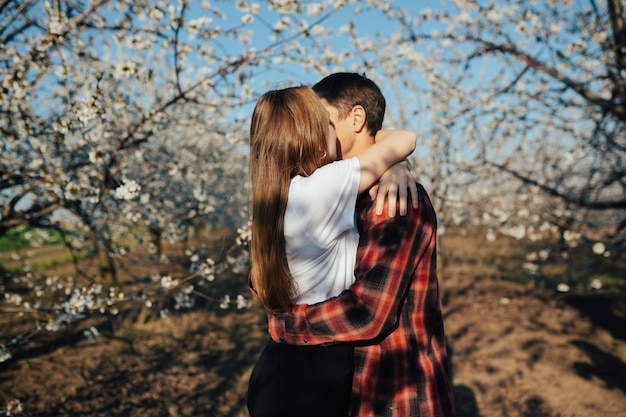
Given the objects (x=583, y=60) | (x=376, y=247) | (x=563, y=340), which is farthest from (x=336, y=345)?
(x=563, y=340)

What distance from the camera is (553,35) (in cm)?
465

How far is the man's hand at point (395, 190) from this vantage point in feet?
3.97

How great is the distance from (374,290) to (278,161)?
484mm

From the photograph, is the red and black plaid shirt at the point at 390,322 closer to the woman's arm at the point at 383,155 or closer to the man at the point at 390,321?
the man at the point at 390,321

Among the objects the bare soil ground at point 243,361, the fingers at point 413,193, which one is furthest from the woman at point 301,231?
Result: the bare soil ground at point 243,361

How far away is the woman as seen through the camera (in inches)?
48.5

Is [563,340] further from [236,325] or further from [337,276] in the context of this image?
[337,276]

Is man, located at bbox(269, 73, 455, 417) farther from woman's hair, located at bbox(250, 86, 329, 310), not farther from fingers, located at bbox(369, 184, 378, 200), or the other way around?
woman's hair, located at bbox(250, 86, 329, 310)

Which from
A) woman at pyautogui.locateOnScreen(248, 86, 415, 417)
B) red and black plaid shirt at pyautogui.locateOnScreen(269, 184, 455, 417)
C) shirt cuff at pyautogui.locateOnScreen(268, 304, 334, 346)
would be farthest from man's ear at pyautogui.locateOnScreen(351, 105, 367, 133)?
shirt cuff at pyautogui.locateOnScreen(268, 304, 334, 346)

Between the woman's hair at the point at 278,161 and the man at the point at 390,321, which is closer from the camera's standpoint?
the man at the point at 390,321

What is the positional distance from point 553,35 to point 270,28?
11.1 ft

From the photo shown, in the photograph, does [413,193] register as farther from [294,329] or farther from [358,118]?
[294,329]

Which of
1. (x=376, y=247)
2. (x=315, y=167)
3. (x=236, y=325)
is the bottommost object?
(x=236, y=325)

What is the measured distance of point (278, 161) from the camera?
127 centimetres
